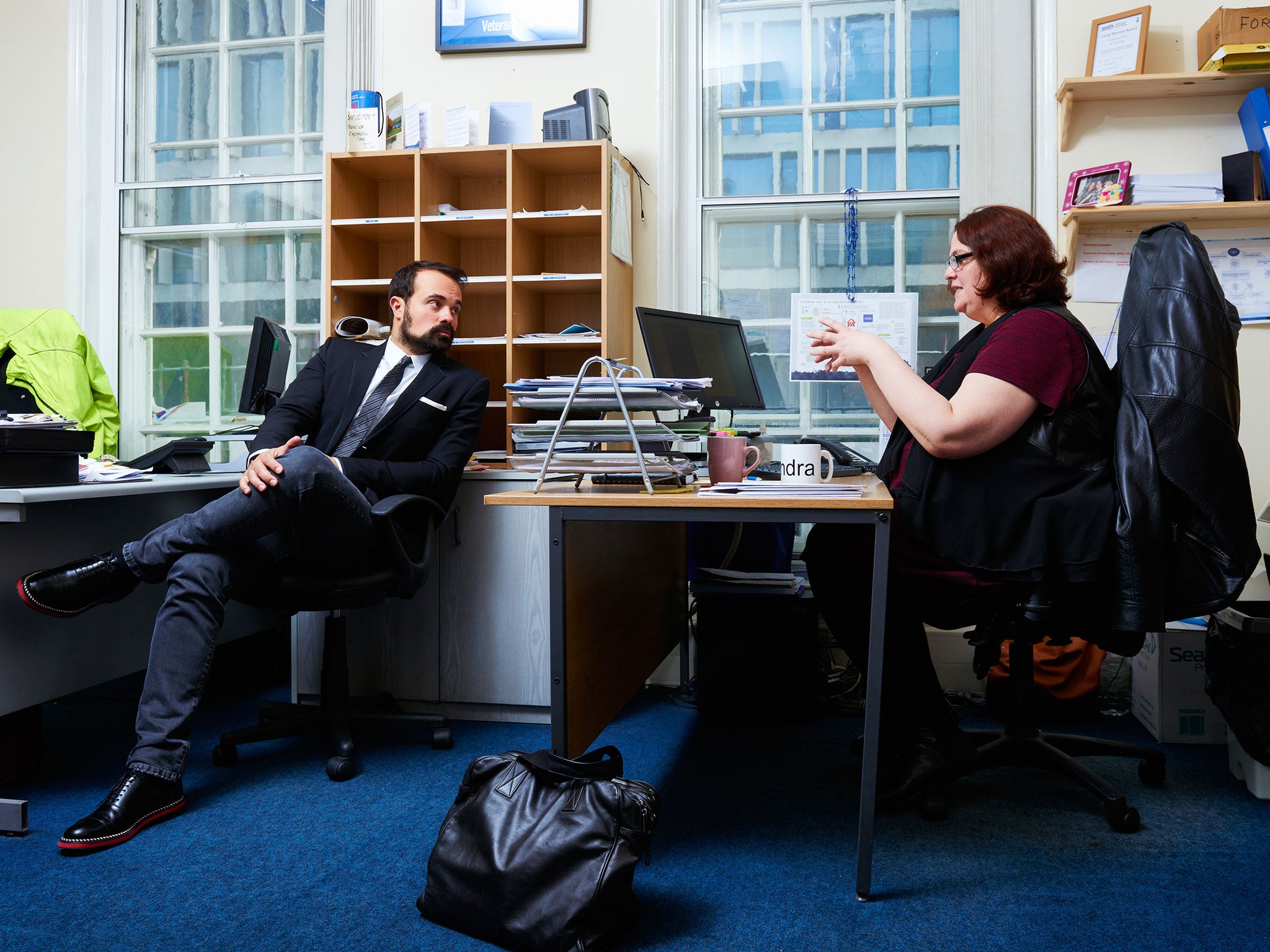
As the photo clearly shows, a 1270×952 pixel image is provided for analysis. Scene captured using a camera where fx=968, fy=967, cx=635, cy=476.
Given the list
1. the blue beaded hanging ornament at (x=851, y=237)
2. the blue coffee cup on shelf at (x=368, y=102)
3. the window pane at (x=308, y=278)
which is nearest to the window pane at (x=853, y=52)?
the blue beaded hanging ornament at (x=851, y=237)

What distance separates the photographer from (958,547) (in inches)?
64.9

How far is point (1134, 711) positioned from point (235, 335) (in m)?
3.26

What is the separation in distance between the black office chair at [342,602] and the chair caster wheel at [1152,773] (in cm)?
157

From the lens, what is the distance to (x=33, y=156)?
12.0ft

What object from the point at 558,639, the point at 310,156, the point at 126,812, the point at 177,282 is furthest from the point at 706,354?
the point at 177,282

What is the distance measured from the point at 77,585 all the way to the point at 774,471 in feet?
4.70

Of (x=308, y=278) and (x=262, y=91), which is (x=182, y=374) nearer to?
(x=308, y=278)

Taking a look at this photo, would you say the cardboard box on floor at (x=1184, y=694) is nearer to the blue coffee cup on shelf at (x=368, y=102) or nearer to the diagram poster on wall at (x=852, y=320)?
the diagram poster on wall at (x=852, y=320)

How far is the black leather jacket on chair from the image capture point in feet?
5.28

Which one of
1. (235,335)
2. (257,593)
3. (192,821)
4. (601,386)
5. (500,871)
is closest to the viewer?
(500,871)

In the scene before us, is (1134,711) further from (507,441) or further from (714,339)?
(507,441)

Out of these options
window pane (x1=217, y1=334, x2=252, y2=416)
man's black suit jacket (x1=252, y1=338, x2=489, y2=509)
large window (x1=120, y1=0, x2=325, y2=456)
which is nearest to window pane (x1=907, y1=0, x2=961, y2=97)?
man's black suit jacket (x1=252, y1=338, x2=489, y2=509)

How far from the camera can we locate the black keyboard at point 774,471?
209 centimetres

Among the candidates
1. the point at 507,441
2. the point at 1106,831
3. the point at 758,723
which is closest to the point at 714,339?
the point at 507,441
